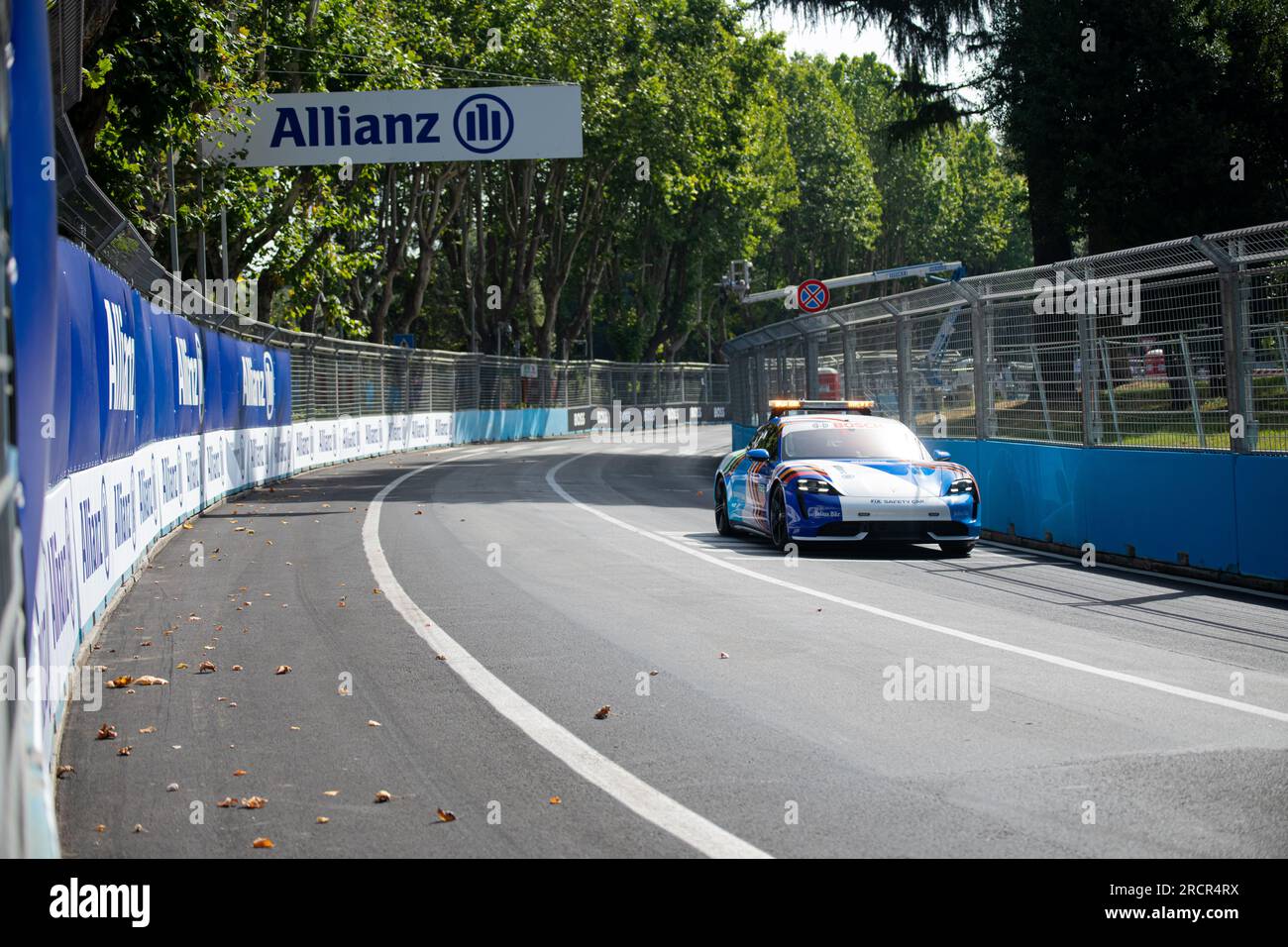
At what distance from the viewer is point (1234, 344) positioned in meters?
12.0

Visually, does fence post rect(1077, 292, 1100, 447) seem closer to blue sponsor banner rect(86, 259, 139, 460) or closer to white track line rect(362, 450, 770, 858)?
white track line rect(362, 450, 770, 858)

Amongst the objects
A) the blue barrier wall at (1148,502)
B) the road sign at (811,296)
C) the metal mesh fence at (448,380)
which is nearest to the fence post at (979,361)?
the blue barrier wall at (1148,502)

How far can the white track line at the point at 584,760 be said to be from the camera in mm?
5129

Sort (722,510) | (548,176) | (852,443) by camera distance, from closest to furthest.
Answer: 1. (852,443)
2. (722,510)
3. (548,176)

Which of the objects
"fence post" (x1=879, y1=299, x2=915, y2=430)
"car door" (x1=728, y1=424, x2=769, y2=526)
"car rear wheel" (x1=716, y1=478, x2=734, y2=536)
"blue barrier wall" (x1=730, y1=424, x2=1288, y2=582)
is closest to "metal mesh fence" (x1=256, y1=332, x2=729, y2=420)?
"car rear wheel" (x1=716, y1=478, x2=734, y2=536)

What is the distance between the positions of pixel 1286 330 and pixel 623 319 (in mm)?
71720

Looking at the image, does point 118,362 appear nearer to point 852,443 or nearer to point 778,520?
point 778,520

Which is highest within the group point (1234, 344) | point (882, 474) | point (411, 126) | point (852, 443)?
point (411, 126)

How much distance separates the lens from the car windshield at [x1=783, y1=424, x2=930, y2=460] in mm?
15625

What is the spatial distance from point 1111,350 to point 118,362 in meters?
8.52

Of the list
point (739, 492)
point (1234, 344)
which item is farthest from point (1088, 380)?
point (739, 492)

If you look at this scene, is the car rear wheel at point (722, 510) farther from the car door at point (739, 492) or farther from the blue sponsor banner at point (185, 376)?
the blue sponsor banner at point (185, 376)

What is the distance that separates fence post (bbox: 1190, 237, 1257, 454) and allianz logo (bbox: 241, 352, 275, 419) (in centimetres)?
1653

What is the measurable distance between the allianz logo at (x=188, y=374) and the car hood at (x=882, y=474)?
274 inches
